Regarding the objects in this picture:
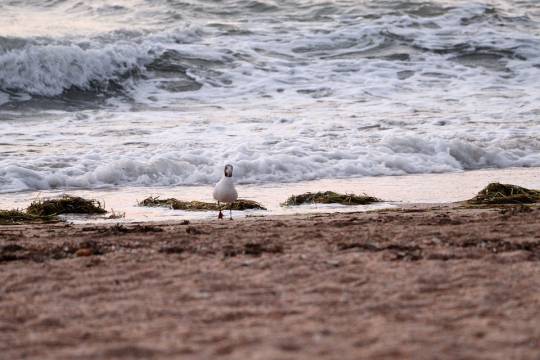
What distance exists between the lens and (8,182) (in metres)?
8.05

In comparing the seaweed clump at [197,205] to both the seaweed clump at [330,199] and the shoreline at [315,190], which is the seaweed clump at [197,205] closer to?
the shoreline at [315,190]

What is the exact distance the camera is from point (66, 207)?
6.68 m

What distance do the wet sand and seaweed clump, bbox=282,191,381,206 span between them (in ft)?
5.50

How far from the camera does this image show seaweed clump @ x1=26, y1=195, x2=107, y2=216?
657 centimetres

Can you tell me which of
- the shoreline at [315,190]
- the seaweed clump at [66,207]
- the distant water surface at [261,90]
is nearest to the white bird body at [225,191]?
the shoreline at [315,190]

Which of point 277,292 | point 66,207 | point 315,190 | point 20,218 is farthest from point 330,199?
point 277,292

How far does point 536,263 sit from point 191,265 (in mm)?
1573

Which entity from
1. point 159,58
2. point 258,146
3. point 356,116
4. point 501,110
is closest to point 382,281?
point 258,146

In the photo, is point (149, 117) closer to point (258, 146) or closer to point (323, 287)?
point (258, 146)

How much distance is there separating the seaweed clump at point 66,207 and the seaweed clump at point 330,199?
4.91 ft

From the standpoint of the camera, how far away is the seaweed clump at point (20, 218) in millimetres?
6236

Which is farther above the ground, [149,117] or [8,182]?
[149,117]

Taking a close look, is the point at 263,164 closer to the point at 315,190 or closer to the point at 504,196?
the point at 315,190

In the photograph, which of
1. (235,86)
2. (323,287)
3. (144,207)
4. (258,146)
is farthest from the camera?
(235,86)
